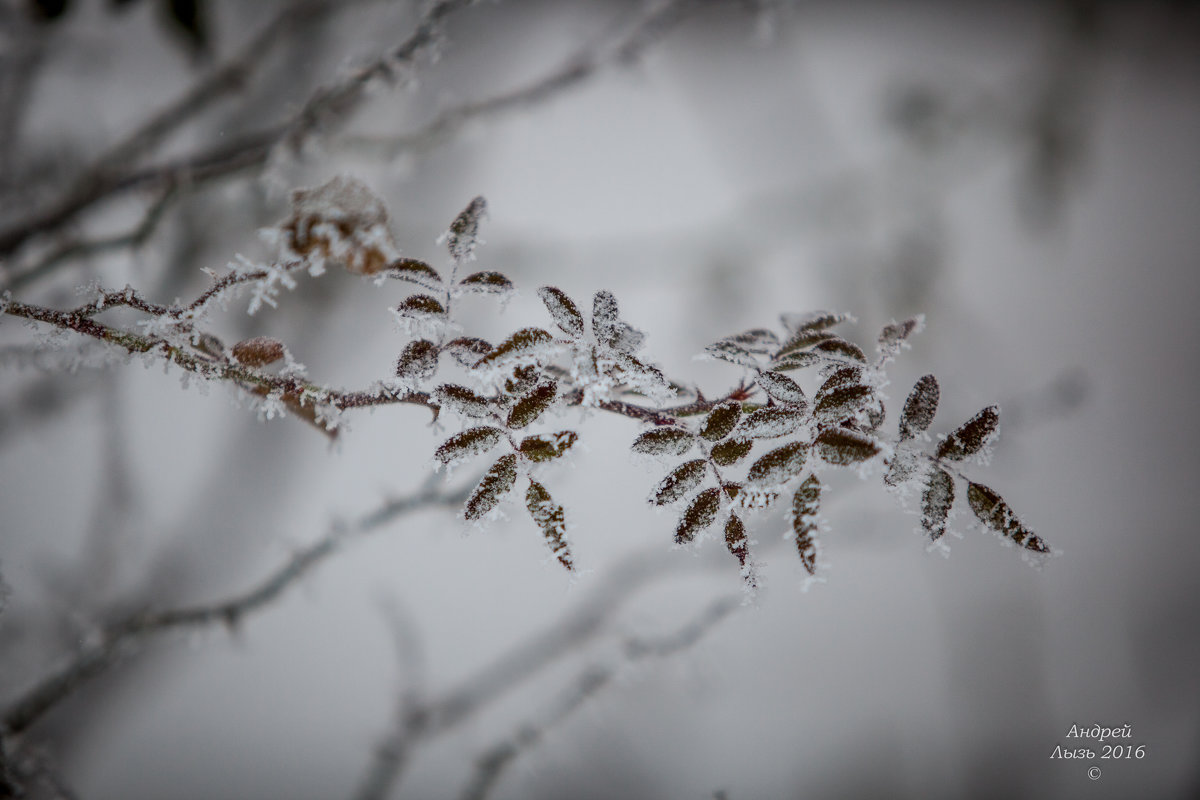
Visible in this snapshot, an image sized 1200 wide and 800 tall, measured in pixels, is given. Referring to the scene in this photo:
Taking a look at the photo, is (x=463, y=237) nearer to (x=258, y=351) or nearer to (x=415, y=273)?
(x=415, y=273)

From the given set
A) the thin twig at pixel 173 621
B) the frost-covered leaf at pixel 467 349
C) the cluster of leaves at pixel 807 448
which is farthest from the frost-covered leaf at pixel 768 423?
the thin twig at pixel 173 621

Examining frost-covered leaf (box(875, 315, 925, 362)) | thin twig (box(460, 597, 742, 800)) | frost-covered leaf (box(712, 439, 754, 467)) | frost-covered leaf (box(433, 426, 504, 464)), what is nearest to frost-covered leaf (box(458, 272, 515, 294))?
frost-covered leaf (box(433, 426, 504, 464))

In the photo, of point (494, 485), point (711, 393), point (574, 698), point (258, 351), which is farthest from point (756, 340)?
point (711, 393)

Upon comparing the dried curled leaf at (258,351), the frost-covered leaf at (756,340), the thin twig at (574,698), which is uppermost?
the frost-covered leaf at (756,340)

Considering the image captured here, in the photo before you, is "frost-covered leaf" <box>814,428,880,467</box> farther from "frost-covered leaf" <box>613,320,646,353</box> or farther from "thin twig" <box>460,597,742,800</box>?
"thin twig" <box>460,597,742,800</box>

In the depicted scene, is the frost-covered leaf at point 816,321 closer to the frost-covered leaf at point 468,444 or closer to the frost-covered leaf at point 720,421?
the frost-covered leaf at point 720,421

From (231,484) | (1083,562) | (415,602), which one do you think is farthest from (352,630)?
(1083,562)
